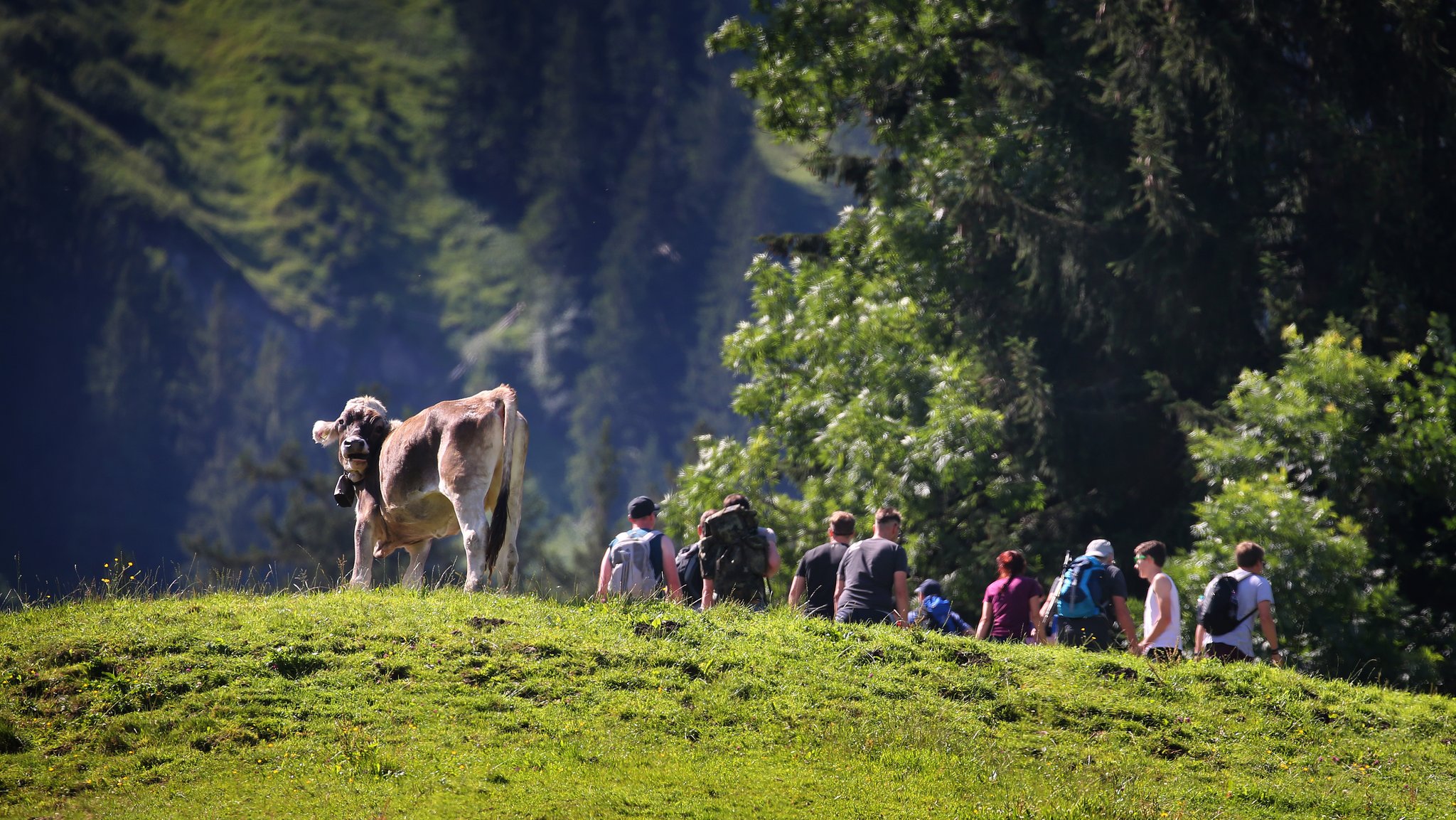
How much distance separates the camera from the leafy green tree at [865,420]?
2245 cm

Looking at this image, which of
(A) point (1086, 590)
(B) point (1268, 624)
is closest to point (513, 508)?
(A) point (1086, 590)

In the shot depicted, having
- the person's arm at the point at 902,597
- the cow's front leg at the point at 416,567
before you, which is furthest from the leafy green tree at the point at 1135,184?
the cow's front leg at the point at 416,567

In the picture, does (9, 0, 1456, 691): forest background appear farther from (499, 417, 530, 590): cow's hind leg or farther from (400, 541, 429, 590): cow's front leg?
(400, 541, 429, 590): cow's front leg

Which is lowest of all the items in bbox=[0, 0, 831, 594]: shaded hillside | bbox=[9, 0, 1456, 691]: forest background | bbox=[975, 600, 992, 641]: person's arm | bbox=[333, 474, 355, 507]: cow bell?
bbox=[975, 600, 992, 641]: person's arm

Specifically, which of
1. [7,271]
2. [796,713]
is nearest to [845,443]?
[796,713]

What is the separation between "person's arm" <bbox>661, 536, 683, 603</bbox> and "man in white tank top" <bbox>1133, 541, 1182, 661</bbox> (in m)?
4.52

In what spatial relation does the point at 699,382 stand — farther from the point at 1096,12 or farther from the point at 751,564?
the point at 751,564

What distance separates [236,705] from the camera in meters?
9.73

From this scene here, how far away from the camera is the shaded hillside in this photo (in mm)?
138375

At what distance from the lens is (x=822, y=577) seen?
13516 mm

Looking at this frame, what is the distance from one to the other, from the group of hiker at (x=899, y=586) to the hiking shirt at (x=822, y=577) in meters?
0.01

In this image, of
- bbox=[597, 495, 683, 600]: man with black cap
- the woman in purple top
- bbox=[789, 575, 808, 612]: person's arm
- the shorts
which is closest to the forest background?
bbox=[597, 495, 683, 600]: man with black cap

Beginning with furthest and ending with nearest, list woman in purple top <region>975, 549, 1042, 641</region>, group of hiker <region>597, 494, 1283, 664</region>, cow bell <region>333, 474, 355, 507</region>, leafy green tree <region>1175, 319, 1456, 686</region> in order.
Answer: leafy green tree <region>1175, 319, 1456, 686</region>, cow bell <region>333, 474, 355, 507</region>, woman in purple top <region>975, 549, 1042, 641</region>, group of hiker <region>597, 494, 1283, 664</region>

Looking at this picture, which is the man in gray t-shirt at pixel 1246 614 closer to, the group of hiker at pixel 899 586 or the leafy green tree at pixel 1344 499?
the group of hiker at pixel 899 586
